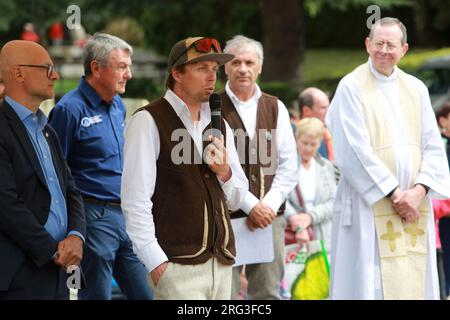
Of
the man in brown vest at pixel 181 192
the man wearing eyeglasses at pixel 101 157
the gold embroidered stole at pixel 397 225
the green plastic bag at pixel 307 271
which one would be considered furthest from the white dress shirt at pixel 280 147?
the man in brown vest at pixel 181 192

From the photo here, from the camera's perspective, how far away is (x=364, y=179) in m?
7.14

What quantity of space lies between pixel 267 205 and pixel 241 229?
25cm

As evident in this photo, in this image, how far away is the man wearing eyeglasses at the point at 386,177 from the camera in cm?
716

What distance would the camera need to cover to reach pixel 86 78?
7.41m

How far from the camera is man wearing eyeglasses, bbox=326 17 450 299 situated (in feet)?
23.5

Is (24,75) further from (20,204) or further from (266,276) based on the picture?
(266,276)

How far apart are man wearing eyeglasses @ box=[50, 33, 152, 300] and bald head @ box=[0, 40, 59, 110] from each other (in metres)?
1.28

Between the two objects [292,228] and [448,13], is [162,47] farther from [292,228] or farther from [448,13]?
[292,228]

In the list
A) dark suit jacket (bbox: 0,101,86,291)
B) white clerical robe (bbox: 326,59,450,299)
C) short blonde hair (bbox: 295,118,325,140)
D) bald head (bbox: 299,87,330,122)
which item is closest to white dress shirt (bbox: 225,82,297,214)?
white clerical robe (bbox: 326,59,450,299)

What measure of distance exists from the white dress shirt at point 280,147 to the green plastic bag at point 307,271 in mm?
1296

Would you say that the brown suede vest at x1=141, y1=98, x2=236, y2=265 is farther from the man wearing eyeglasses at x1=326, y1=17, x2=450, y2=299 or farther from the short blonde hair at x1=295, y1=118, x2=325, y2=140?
the short blonde hair at x1=295, y1=118, x2=325, y2=140

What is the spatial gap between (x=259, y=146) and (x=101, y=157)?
1155mm

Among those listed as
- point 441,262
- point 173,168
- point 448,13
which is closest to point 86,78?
point 173,168

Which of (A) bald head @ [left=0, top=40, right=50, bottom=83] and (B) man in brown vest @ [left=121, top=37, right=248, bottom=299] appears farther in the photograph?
(A) bald head @ [left=0, top=40, right=50, bottom=83]
